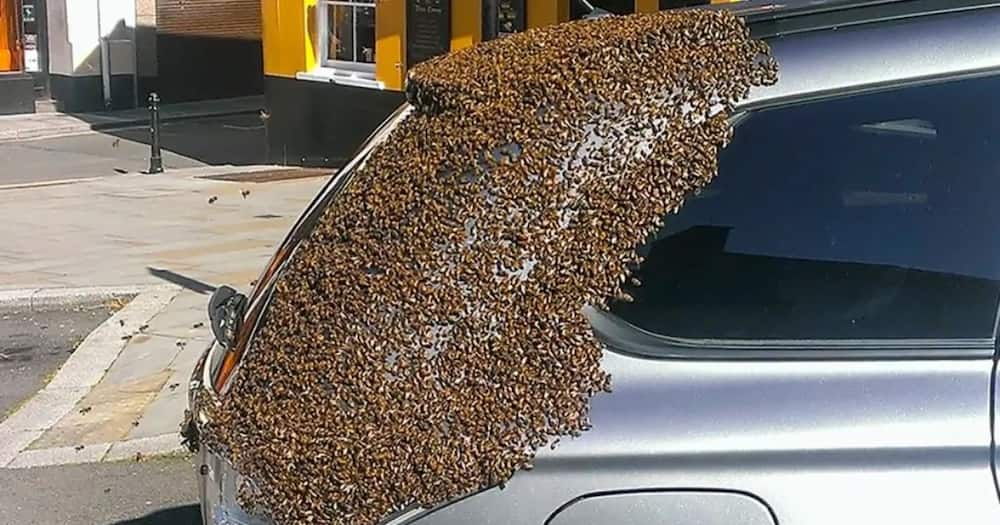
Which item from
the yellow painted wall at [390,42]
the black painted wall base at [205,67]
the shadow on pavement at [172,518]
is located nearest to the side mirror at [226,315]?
the shadow on pavement at [172,518]

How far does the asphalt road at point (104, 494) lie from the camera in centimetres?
532

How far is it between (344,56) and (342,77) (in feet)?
1.74

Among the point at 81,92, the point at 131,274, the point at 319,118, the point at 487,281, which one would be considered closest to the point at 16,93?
the point at 81,92

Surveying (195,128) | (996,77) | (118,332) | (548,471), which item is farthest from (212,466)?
(195,128)

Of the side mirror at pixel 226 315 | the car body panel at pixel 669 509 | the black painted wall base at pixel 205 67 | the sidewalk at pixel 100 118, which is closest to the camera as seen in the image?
the car body panel at pixel 669 509

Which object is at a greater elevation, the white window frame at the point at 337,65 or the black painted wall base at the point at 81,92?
the white window frame at the point at 337,65

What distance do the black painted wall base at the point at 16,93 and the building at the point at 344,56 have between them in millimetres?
7774

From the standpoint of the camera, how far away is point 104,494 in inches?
220

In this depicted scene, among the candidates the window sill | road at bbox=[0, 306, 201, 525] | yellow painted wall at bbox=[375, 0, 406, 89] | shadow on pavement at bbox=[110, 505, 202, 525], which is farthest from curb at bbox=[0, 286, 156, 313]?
the window sill

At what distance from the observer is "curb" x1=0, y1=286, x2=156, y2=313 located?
356 inches

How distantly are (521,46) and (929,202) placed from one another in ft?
2.76

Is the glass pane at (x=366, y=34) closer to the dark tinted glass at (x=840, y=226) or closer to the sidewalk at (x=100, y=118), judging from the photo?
the sidewalk at (x=100, y=118)

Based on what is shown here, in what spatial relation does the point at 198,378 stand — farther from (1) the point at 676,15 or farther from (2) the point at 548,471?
(1) the point at 676,15

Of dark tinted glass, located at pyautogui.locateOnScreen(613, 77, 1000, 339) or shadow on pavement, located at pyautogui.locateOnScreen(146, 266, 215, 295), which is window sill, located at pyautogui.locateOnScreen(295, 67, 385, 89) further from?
dark tinted glass, located at pyautogui.locateOnScreen(613, 77, 1000, 339)
